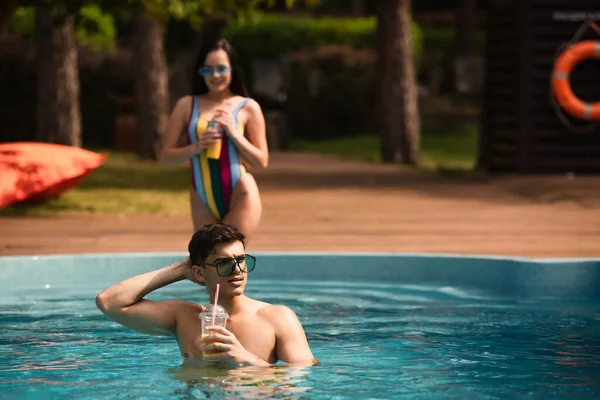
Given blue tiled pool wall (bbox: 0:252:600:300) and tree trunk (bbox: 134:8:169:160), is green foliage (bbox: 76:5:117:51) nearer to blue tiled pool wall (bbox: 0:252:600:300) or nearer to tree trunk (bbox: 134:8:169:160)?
tree trunk (bbox: 134:8:169:160)

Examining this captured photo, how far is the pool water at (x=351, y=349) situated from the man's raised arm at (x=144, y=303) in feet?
0.84

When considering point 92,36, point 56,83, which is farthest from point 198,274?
point 92,36

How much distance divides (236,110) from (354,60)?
20817mm

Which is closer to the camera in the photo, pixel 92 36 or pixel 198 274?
pixel 198 274

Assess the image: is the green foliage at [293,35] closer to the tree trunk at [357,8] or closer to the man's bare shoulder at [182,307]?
the tree trunk at [357,8]

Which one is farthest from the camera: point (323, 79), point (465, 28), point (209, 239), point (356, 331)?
point (465, 28)

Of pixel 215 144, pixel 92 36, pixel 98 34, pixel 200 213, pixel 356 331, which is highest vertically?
pixel 92 36

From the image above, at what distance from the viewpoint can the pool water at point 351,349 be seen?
16.8ft

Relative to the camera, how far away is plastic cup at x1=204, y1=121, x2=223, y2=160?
711 centimetres

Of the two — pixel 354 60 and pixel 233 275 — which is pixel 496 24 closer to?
pixel 354 60

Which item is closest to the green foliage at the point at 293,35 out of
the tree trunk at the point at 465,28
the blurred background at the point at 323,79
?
the blurred background at the point at 323,79

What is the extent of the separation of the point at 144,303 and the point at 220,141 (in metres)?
2.21

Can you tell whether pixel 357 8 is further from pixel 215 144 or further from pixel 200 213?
pixel 215 144

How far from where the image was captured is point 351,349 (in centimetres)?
625
